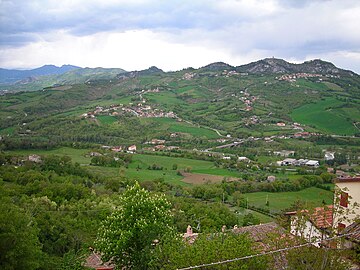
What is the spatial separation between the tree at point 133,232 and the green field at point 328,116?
9180 cm

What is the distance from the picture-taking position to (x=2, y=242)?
699 inches

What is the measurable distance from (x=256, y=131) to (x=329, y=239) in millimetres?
98188

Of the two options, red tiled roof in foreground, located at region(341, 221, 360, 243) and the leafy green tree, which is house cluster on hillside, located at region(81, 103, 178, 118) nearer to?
the leafy green tree

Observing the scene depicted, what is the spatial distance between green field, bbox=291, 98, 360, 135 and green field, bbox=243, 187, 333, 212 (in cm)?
5216

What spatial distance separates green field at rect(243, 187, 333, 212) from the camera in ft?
162

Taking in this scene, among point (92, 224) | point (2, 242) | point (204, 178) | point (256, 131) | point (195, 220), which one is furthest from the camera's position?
point (256, 131)

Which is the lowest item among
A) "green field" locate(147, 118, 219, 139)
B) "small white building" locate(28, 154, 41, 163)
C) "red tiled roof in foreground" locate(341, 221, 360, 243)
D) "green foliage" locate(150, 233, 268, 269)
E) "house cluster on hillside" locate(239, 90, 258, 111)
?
"green field" locate(147, 118, 219, 139)

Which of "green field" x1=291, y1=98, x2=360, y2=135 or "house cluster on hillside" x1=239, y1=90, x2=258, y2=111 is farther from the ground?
"house cluster on hillside" x1=239, y1=90, x2=258, y2=111

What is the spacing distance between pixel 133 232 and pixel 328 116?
10467 centimetres

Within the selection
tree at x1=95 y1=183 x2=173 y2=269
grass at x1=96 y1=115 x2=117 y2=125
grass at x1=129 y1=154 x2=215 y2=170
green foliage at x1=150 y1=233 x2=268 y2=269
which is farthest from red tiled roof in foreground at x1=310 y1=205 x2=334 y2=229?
grass at x1=96 y1=115 x2=117 y2=125

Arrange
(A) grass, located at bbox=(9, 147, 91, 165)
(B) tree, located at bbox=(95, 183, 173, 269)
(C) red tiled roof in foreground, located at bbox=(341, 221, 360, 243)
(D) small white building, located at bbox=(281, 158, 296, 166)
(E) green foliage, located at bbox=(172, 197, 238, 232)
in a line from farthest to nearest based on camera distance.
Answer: (D) small white building, located at bbox=(281, 158, 296, 166) < (A) grass, located at bbox=(9, 147, 91, 165) < (E) green foliage, located at bbox=(172, 197, 238, 232) < (B) tree, located at bbox=(95, 183, 173, 269) < (C) red tiled roof in foreground, located at bbox=(341, 221, 360, 243)

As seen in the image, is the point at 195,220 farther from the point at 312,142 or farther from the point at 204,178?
the point at 312,142

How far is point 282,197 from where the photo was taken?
53.4 meters

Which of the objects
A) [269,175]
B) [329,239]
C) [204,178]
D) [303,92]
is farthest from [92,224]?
[303,92]
